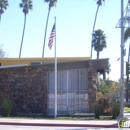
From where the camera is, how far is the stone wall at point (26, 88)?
3187 cm

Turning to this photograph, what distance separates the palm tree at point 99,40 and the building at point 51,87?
32215 millimetres

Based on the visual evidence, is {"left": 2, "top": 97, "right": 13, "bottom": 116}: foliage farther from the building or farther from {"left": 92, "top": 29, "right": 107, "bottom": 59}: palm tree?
{"left": 92, "top": 29, "right": 107, "bottom": 59}: palm tree

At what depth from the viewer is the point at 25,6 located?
67.1m

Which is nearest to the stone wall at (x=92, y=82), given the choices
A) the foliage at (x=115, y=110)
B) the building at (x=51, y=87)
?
the building at (x=51, y=87)

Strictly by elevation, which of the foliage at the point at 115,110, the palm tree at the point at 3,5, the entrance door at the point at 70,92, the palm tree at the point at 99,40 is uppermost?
the palm tree at the point at 3,5

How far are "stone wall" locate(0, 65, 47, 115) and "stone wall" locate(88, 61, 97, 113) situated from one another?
3852mm

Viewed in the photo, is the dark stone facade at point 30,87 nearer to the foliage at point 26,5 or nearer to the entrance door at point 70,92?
the entrance door at point 70,92

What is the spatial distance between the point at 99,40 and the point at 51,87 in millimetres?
33703

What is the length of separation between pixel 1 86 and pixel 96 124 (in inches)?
484

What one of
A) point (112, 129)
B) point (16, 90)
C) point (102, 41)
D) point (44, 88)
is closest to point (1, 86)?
point (16, 90)

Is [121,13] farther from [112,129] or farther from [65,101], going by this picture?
[65,101]

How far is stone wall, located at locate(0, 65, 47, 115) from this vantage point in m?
31.9

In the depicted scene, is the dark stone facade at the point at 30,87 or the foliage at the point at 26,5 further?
the foliage at the point at 26,5

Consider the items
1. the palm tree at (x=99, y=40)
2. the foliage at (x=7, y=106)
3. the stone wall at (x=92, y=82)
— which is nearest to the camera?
the foliage at (x=7, y=106)
